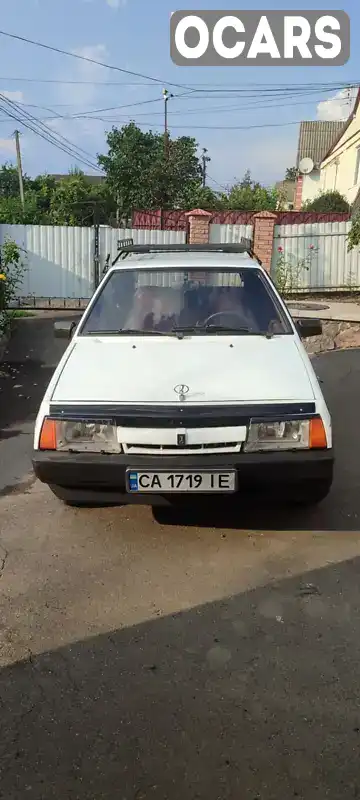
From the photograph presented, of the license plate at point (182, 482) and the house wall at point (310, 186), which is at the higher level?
the house wall at point (310, 186)

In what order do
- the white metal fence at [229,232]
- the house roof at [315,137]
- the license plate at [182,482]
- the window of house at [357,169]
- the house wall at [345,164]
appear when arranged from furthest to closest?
1. the house roof at [315,137]
2. the house wall at [345,164]
3. the window of house at [357,169]
4. the white metal fence at [229,232]
5. the license plate at [182,482]

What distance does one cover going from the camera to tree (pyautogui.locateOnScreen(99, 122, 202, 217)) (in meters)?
30.5

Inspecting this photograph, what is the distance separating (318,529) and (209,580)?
2.94 ft

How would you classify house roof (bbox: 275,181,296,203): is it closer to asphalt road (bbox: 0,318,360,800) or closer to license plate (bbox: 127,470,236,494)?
asphalt road (bbox: 0,318,360,800)

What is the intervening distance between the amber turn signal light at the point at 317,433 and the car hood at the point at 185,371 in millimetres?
145

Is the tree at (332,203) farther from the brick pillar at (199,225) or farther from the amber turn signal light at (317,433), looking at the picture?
the amber turn signal light at (317,433)

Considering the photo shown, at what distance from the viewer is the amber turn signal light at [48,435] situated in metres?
3.28

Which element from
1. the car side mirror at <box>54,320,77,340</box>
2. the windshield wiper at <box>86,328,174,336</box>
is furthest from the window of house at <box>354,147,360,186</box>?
the windshield wiper at <box>86,328,174,336</box>

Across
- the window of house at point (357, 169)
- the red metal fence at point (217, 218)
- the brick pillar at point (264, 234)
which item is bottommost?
the brick pillar at point (264, 234)

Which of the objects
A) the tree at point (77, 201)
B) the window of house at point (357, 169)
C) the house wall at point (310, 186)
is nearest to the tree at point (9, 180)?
the tree at point (77, 201)

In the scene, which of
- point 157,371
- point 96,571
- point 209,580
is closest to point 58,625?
point 96,571

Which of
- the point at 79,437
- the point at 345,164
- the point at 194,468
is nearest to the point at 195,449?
the point at 194,468

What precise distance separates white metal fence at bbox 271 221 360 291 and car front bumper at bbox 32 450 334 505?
37.5 ft

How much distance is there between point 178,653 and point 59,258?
1160cm
